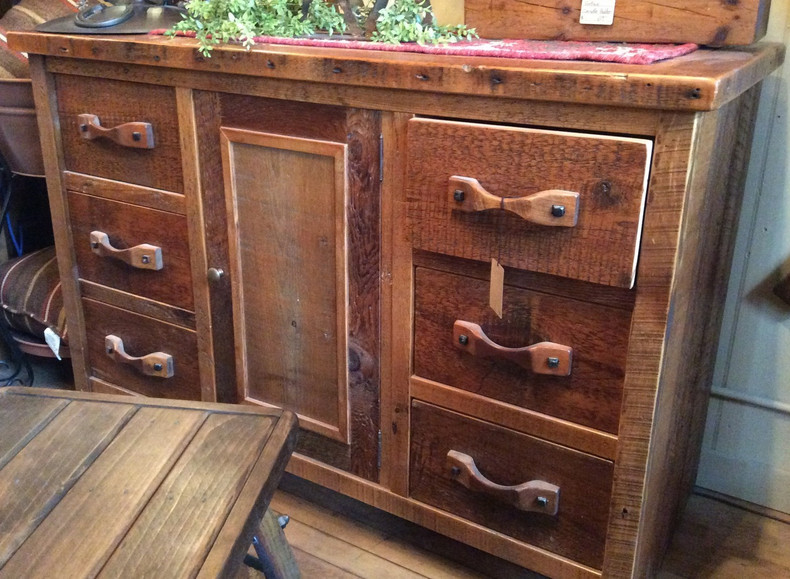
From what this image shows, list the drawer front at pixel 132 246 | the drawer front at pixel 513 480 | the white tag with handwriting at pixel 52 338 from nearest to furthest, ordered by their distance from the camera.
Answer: the drawer front at pixel 513 480 < the drawer front at pixel 132 246 < the white tag with handwriting at pixel 52 338

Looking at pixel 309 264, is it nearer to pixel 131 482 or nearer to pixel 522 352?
pixel 522 352

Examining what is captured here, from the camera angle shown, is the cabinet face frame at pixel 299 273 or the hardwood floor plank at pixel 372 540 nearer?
the cabinet face frame at pixel 299 273

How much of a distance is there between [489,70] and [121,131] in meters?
0.73

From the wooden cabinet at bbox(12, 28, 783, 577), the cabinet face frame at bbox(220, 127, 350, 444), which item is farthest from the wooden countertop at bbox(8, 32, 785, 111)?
the cabinet face frame at bbox(220, 127, 350, 444)

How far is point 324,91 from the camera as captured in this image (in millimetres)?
1131

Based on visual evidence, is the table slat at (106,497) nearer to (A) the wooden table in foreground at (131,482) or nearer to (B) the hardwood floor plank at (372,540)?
(A) the wooden table in foreground at (131,482)

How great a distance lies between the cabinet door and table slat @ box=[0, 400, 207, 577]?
1.17 ft

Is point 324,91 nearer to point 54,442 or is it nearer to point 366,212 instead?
point 366,212

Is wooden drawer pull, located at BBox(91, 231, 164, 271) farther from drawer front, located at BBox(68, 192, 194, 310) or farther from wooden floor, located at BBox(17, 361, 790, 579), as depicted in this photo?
wooden floor, located at BBox(17, 361, 790, 579)

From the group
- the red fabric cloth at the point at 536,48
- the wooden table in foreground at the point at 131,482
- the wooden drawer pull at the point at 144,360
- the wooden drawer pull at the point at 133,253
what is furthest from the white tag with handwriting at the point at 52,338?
the red fabric cloth at the point at 536,48

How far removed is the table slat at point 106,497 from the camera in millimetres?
708

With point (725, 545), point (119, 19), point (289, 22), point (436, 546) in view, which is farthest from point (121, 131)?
point (725, 545)

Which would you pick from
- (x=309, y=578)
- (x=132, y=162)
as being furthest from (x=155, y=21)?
(x=309, y=578)

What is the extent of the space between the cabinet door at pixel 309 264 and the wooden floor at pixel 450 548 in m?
0.18
